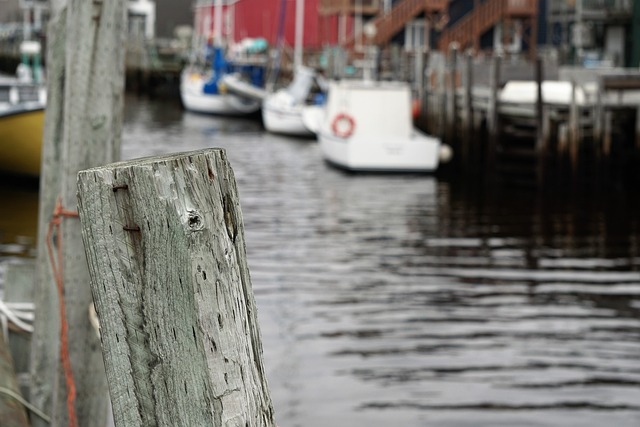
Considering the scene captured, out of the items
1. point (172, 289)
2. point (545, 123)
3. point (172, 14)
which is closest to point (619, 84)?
point (545, 123)

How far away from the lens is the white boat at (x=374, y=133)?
24812 mm

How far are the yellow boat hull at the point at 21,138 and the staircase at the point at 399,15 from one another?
29165 millimetres

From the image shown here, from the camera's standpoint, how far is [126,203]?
2699mm

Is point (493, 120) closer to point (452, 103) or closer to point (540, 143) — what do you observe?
point (540, 143)

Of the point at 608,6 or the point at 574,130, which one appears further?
the point at 608,6

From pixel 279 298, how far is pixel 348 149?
535 inches

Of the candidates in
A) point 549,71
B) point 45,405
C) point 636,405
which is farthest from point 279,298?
point 549,71

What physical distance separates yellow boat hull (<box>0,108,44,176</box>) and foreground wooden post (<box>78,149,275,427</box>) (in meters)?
16.3

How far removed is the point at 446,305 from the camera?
36.7ft

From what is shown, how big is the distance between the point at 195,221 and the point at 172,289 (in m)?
0.15

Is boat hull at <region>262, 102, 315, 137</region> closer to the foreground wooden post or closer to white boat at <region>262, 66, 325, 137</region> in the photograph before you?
white boat at <region>262, 66, 325, 137</region>

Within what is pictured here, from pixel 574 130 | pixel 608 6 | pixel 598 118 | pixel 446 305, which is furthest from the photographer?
pixel 608 6

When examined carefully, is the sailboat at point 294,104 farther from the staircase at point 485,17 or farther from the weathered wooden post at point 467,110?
the staircase at point 485,17

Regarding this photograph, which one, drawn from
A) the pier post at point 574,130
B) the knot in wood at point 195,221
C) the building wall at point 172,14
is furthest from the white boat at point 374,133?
the building wall at point 172,14
